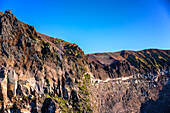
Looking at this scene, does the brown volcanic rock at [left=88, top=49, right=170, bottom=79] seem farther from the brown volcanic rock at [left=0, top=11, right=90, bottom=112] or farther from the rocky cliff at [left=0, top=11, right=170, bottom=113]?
the brown volcanic rock at [left=0, top=11, right=90, bottom=112]

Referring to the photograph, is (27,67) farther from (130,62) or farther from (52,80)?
(130,62)

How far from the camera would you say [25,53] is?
31.7 metres

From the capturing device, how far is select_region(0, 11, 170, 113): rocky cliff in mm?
27688

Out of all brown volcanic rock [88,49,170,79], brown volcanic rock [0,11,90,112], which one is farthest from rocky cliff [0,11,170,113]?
brown volcanic rock [88,49,170,79]

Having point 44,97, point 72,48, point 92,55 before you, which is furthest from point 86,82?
point 92,55

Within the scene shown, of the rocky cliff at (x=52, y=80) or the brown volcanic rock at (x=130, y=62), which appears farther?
the brown volcanic rock at (x=130, y=62)

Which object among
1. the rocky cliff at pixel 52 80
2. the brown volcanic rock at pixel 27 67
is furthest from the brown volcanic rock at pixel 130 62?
the brown volcanic rock at pixel 27 67

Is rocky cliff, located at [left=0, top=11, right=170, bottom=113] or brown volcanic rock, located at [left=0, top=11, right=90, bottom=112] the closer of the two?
brown volcanic rock, located at [left=0, top=11, right=90, bottom=112]

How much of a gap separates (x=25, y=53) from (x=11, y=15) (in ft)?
25.2

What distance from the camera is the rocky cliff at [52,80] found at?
1090 inches

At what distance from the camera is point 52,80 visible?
1368 inches

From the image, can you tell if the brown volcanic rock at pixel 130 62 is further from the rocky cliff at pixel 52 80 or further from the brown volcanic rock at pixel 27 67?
the brown volcanic rock at pixel 27 67

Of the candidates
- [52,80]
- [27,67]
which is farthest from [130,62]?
[27,67]

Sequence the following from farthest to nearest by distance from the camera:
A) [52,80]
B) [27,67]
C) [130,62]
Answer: [130,62] → [52,80] → [27,67]
